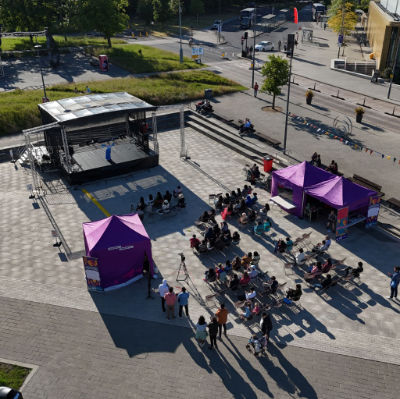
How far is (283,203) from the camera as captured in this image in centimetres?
2288

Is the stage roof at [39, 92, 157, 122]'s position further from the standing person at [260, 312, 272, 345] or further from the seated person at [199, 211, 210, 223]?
the standing person at [260, 312, 272, 345]

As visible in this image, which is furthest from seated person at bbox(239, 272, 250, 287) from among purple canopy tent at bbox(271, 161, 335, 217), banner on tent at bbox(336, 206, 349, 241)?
purple canopy tent at bbox(271, 161, 335, 217)

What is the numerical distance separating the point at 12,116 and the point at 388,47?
4059 cm

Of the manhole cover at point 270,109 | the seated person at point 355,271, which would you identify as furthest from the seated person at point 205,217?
the manhole cover at point 270,109

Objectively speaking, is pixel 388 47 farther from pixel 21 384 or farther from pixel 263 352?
pixel 21 384

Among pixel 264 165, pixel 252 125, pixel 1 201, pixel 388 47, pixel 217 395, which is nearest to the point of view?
pixel 217 395

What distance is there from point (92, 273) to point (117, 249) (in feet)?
4.47

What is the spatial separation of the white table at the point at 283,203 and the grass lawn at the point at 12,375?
13.9 metres

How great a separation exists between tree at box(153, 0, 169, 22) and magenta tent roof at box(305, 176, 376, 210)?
69.4 meters

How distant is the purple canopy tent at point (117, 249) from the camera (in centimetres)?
1714

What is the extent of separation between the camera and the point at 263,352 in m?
14.6

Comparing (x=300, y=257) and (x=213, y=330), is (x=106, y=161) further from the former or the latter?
(x=213, y=330)

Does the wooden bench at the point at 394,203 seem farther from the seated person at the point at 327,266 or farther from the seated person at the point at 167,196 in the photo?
the seated person at the point at 167,196

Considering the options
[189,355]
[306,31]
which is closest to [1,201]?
[189,355]
